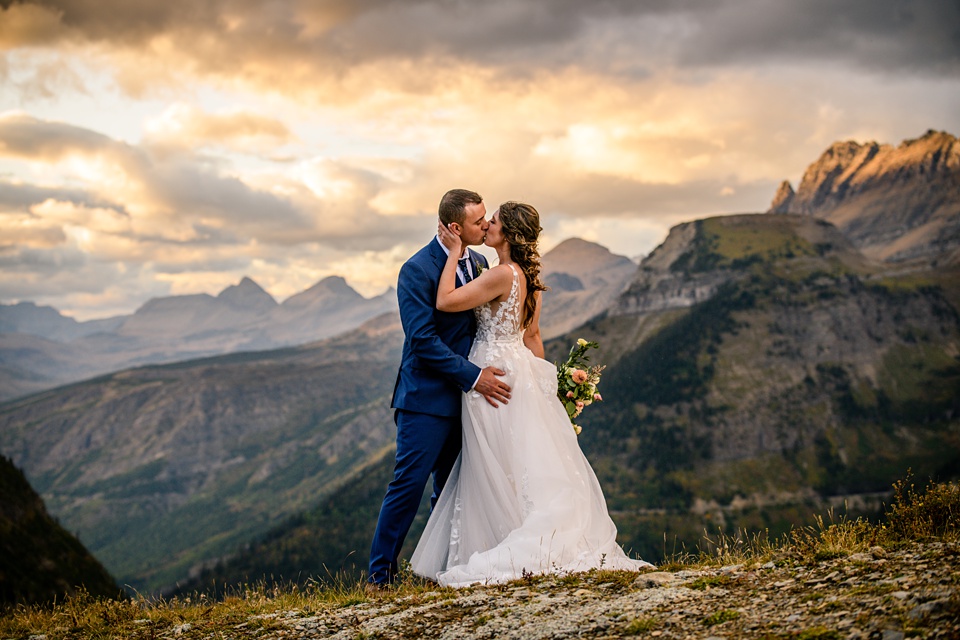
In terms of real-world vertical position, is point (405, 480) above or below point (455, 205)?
below

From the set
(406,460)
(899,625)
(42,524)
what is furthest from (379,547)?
(42,524)

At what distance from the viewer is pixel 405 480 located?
371 inches

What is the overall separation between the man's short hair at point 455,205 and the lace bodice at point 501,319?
1177 mm

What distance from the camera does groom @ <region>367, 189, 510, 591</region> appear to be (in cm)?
941

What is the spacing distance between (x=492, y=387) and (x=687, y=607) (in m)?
3.94

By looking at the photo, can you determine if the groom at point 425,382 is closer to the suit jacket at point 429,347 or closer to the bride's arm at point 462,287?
the suit jacket at point 429,347

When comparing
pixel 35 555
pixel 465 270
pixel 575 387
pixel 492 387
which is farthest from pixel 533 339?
pixel 35 555

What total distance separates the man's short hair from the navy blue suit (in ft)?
1.73

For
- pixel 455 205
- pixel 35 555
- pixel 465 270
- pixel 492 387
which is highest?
pixel 455 205

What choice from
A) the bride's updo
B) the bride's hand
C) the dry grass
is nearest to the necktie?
the bride's hand

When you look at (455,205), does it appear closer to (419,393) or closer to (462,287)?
(462,287)

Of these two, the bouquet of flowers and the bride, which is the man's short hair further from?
the bouquet of flowers

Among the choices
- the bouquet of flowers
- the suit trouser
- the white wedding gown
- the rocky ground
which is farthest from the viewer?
the bouquet of flowers

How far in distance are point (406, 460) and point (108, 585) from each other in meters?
87.9
